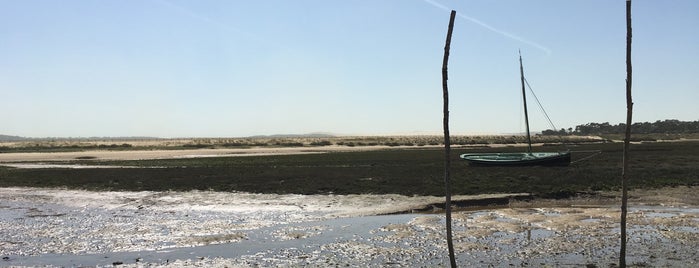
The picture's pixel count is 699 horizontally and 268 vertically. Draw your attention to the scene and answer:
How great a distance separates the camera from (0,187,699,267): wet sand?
1297cm

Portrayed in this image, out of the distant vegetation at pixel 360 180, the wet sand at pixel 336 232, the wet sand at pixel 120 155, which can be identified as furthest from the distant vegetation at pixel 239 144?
the wet sand at pixel 336 232

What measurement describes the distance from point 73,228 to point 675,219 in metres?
19.1

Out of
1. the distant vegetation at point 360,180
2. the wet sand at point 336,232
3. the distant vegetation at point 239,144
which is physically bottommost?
the wet sand at point 336,232

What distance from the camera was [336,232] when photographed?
16578 mm

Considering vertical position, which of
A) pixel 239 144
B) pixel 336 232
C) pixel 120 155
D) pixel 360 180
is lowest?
pixel 336 232

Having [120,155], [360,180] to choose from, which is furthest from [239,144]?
[360,180]

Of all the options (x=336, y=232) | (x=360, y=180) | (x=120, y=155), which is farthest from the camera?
(x=120, y=155)

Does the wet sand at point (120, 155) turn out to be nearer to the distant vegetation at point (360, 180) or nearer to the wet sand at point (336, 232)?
the distant vegetation at point (360, 180)

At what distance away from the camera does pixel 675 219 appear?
17328 mm

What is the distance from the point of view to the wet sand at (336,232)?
12969 millimetres

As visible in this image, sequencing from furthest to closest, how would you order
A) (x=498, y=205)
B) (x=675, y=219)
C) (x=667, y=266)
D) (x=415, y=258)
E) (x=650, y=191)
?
(x=650, y=191) → (x=498, y=205) → (x=675, y=219) → (x=415, y=258) → (x=667, y=266)

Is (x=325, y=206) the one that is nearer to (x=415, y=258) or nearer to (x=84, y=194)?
(x=415, y=258)

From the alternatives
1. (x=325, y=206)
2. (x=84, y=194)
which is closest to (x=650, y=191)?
(x=325, y=206)

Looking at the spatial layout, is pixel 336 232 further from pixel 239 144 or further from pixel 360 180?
pixel 239 144
